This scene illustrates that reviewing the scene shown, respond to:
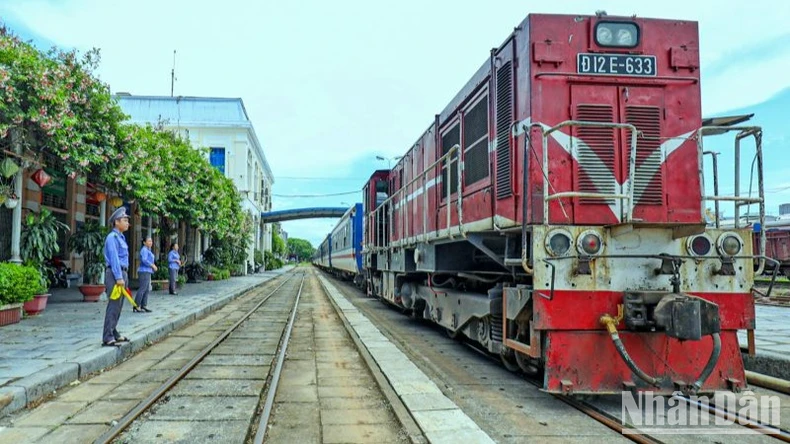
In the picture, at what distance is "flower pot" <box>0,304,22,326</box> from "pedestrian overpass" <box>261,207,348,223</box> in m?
41.7

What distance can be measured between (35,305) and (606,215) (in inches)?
385

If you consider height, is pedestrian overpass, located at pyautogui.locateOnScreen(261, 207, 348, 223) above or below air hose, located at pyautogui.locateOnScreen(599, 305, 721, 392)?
above

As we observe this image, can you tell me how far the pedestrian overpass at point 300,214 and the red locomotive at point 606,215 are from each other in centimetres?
4584

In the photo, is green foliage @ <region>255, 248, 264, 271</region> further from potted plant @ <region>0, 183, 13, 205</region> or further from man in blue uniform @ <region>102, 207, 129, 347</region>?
man in blue uniform @ <region>102, 207, 129, 347</region>

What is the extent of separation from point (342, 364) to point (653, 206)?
390cm

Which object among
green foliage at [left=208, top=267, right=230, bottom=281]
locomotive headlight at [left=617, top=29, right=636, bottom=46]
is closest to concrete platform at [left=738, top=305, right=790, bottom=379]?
locomotive headlight at [left=617, top=29, right=636, bottom=46]

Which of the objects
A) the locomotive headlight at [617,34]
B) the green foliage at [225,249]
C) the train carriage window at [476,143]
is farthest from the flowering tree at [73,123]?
the green foliage at [225,249]

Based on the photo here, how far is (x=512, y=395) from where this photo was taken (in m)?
4.86

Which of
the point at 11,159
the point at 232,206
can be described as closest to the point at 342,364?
the point at 11,159

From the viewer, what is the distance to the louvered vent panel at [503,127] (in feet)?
17.1

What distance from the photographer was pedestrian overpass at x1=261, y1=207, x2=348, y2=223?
50.3 m

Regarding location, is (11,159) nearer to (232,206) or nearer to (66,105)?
(66,105)

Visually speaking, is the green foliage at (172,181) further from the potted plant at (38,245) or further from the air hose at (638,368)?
the air hose at (638,368)

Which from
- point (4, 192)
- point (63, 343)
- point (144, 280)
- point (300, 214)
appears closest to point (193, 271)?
point (144, 280)
